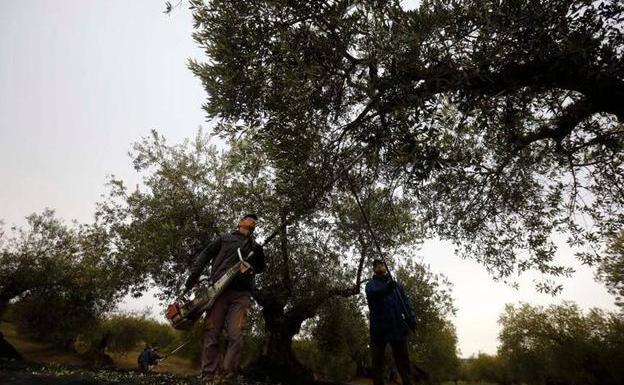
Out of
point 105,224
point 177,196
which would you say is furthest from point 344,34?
point 105,224

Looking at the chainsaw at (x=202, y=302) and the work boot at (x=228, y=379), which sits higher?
the chainsaw at (x=202, y=302)

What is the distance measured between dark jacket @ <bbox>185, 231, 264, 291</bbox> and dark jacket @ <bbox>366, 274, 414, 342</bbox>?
3.14 m

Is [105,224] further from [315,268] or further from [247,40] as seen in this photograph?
[247,40]

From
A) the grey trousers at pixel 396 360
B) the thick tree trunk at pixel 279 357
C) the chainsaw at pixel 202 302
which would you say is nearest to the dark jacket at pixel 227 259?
the chainsaw at pixel 202 302

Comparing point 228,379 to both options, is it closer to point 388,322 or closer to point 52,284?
point 388,322

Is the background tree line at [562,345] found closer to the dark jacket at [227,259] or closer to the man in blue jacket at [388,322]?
the man in blue jacket at [388,322]

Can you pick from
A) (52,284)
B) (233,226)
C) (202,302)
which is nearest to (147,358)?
(52,284)

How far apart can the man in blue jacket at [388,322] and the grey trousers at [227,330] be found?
11.3 ft

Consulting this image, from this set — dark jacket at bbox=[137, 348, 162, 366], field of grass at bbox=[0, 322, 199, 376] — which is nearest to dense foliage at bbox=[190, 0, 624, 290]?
dark jacket at bbox=[137, 348, 162, 366]

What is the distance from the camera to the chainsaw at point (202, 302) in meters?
7.07

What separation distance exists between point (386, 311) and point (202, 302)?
4.44 meters

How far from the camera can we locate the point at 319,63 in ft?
25.9

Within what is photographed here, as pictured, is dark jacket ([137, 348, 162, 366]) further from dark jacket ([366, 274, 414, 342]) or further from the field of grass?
dark jacket ([366, 274, 414, 342])

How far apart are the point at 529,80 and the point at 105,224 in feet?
81.0
